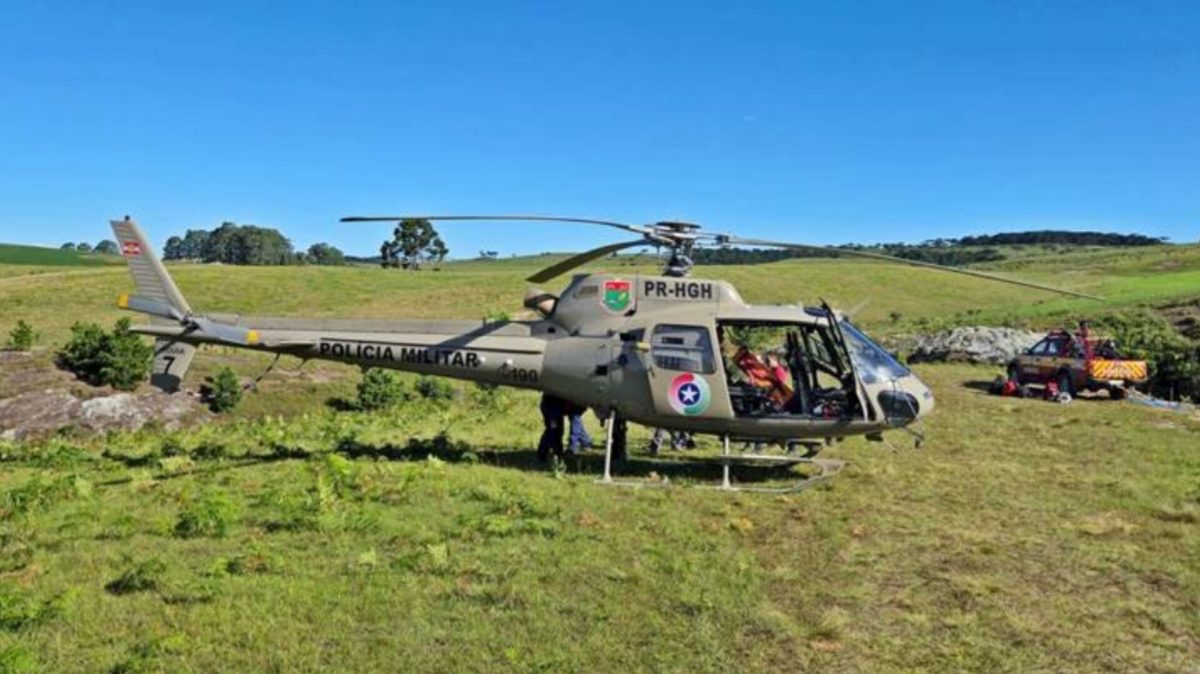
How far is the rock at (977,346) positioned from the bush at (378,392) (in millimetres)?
21625

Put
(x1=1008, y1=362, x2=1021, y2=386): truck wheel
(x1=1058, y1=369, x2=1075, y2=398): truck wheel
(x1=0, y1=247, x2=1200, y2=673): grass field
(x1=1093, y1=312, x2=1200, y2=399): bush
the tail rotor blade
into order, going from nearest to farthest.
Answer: (x1=0, y1=247, x2=1200, y2=673): grass field < the tail rotor blade < (x1=1058, y1=369, x2=1075, y2=398): truck wheel < (x1=1008, y1=362, x2=1021, y2=386): truck wheel < (x1=1093, y1=312, x2=1200, y2=399): bush

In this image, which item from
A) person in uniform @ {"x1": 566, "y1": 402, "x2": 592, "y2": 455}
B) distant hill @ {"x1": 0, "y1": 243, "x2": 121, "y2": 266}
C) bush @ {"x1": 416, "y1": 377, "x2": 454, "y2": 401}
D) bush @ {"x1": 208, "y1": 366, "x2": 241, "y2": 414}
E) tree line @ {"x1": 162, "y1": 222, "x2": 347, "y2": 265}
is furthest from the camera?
tree line @ {"x1": 162, "y1": 222, "x2": 347, "y2": 265}

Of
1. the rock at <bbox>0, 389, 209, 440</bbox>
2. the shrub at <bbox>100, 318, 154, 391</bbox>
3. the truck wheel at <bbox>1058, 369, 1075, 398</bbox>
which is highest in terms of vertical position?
the truck wheel at <bbox>1058, 369, 1075, 398</bbox>

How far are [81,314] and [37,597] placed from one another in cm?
5853

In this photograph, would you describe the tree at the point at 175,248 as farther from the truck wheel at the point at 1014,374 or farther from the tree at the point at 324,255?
the truck wheel at the point at 1014,374

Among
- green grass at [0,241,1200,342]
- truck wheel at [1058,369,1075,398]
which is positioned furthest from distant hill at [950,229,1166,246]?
truck wheel at [1058,369,1075,398]

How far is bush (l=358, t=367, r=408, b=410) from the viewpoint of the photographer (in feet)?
102

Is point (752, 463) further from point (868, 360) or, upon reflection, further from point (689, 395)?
point (868, 360)

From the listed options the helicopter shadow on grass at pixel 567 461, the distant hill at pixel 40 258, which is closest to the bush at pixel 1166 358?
the helicopter shadow on grass at pixel 567 461

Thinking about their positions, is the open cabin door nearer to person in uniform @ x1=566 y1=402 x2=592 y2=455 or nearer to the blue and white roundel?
the blue and white roundel

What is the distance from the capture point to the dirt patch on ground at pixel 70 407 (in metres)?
23.6

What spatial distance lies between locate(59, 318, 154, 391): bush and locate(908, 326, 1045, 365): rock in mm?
30096

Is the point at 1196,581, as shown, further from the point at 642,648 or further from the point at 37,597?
the point at 37,597

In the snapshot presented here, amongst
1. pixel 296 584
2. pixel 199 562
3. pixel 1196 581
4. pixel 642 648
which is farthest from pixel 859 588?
pixel 199 562
